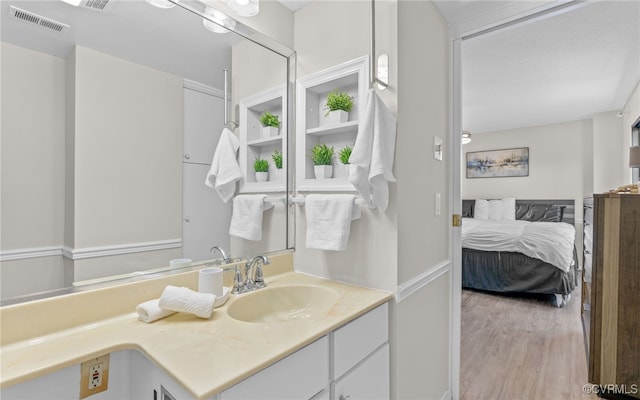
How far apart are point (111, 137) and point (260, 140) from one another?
2.42 feet

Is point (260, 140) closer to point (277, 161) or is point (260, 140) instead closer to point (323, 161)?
point (277, 161)

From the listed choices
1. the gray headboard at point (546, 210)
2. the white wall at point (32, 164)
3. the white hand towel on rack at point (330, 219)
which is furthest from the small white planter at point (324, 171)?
the gray headboard at point (546, 210)

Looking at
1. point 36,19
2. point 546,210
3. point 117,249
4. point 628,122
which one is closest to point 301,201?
point 117,249

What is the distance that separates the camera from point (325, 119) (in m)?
1.71

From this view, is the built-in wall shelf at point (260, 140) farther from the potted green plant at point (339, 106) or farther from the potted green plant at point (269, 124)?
the potted green plant at point (339, 106)

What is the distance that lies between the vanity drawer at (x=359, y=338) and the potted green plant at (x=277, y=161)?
0.88 metres

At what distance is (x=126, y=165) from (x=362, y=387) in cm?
120

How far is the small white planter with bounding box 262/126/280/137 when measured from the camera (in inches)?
68.3

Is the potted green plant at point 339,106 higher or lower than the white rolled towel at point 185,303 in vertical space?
higher

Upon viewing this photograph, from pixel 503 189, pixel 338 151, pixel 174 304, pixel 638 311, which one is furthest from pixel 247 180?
pixel 503 189

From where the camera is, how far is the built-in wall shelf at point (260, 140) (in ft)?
5.36

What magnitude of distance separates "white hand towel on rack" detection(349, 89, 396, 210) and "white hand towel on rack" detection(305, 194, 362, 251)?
140mm

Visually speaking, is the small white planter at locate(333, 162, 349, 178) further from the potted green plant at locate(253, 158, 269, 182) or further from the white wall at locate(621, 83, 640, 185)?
the white wall at locate(621, 83, 640, 185)

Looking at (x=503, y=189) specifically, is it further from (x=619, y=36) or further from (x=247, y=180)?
(x=247, y=180)
